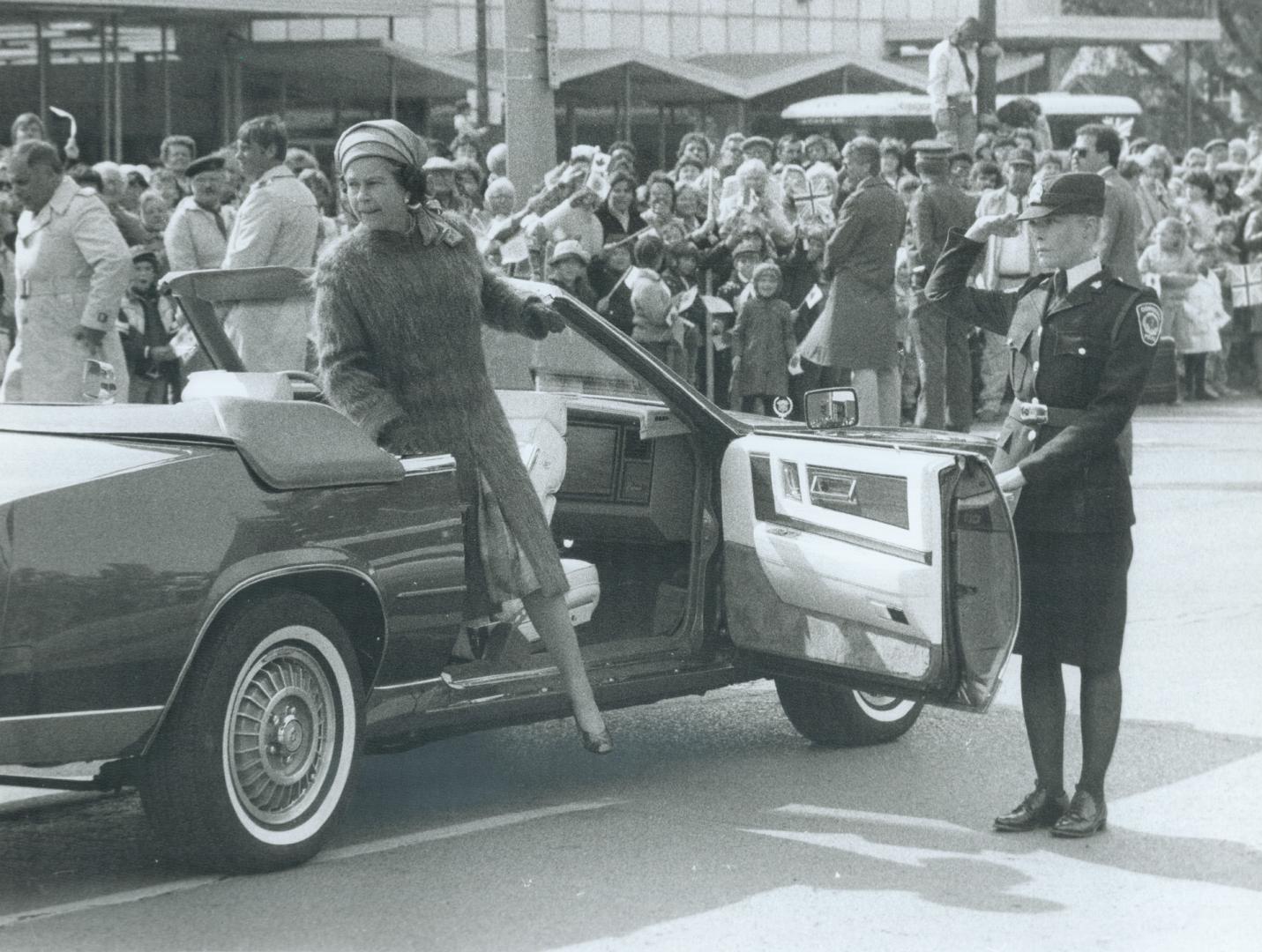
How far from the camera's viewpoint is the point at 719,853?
18.9 feet

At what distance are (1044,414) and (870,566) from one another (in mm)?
653

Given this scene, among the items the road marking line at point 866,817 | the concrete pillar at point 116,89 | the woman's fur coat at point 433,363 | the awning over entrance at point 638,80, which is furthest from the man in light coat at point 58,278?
the awning over entrance at point 638,80

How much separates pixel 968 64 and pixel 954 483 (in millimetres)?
15229

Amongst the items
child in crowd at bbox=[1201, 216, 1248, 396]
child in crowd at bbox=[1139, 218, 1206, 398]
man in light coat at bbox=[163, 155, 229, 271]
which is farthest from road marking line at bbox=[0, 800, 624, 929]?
child in crowd at bbox=[1201, 216, 1248, 396]

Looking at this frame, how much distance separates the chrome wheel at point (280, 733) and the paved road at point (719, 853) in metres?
0.21

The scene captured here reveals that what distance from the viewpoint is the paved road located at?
5062 millimetres

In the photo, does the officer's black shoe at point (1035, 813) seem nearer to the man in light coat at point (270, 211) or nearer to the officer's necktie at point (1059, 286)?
the officer's necktie at point (1059, 286)

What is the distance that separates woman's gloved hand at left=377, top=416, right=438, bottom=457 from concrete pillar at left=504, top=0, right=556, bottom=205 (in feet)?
18.8

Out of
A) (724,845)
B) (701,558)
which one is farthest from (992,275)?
(724,845)

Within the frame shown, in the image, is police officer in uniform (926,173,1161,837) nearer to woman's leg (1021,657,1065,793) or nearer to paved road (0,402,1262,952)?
woman's leg (1021,657,1065,793)

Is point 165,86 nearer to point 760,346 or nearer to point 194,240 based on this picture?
point 760,346

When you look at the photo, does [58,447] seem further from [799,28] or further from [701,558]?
[799,28]

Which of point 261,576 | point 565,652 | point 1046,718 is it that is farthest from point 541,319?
point 1046,718

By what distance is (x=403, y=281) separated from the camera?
601 centimetres
